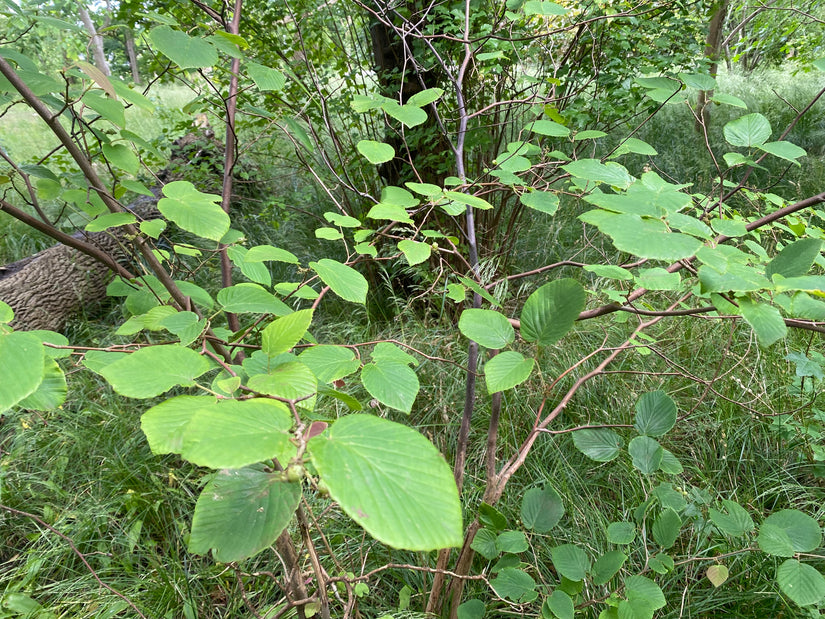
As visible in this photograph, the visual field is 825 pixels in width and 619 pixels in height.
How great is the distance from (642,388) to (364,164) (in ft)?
6.03

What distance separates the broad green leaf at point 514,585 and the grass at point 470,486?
16cm

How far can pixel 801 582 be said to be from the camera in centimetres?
79

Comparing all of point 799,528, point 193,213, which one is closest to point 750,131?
point 799,528

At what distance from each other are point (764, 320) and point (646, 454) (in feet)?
1.55

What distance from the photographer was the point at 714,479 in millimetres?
1548

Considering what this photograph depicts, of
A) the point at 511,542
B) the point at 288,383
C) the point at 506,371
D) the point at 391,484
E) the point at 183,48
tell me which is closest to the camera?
the point at 391,484

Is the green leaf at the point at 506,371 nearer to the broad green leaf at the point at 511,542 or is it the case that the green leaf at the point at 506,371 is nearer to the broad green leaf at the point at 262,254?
the broad green leaf at the point at 262,254

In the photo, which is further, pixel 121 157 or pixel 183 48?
pixel 121 157

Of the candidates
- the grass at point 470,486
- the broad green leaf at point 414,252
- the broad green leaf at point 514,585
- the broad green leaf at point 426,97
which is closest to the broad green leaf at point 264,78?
the broad green leaf at point 426,97

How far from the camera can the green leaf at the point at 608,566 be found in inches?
31.9

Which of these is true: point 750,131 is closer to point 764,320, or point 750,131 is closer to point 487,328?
point 764,320

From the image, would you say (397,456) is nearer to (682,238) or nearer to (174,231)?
(682,238)

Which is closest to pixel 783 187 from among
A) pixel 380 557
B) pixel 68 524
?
pixel 380 557

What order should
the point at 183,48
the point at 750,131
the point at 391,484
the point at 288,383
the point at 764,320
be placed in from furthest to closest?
1. the point at 750,131
2. the point at 183,48
3. the point at 764,320
4. the point at 288,383
5. the point at 391,484
